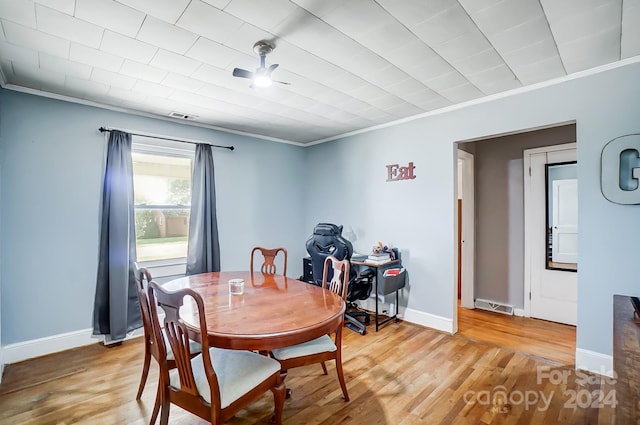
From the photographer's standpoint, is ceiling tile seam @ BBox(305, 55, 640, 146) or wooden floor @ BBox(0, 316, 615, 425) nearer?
wooden floor @ BBox(0, 316, 615, 425)

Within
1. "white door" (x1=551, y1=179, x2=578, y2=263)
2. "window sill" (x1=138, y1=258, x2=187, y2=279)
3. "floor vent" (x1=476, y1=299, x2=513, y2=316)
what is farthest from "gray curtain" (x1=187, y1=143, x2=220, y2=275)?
"white door" (x1=551, y1=179, x2=578, y2=263)

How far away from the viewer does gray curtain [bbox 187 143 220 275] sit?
3.72m

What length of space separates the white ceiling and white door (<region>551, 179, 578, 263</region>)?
Result: 1617mm

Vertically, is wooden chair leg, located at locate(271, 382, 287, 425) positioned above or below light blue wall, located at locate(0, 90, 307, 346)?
below

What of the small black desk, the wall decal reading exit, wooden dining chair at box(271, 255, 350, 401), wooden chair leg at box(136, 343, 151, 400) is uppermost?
the wall decal reading exit

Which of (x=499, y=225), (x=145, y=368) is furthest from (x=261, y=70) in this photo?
(x=499, y=225)

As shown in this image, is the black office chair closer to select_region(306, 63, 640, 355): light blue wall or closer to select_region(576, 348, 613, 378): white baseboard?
select_region(306, 63, 640, 355): light blue wall

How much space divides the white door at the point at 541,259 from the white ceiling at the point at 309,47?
1.43m

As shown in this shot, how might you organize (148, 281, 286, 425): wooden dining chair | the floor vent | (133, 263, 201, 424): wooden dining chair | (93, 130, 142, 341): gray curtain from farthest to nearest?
the floor vent → (93, 130, 142, 341): gray curtain → (133, 263, 201, 424): wooden dining chair → (148, 281, 286, 425): wooden dining chair

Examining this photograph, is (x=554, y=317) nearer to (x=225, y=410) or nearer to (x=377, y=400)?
(x=377, y=400)

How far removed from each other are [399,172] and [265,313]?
8.71 ft

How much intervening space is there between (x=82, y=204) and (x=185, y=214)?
1.06 metres

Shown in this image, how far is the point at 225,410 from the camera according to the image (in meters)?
1.46

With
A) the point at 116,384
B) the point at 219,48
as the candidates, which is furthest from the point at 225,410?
the point at 219,48
